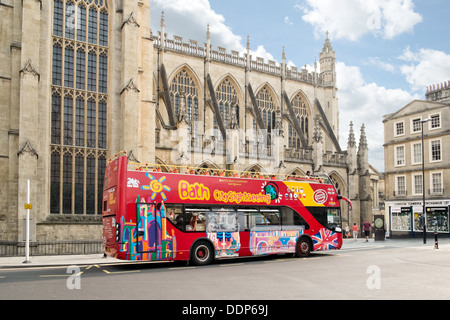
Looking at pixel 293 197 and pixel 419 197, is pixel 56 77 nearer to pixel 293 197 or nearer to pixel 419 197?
pixel 293 197

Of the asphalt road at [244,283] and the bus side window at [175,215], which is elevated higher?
the bus side window at [175,215]

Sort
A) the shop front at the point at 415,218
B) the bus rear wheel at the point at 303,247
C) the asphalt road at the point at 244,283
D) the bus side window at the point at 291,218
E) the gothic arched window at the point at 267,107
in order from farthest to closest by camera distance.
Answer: the gothic arched window at the point at 267,107, the shop front at the point at 415,218, the bus rear wheel at the point at 303,247, the bus side window at the point at 291,218, the asphalt road at the point at 244,283

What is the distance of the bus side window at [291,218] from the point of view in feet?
55.3

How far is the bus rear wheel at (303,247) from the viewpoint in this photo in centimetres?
1730

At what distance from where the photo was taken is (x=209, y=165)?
3048cm

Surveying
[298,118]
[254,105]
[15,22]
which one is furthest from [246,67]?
[15,22]

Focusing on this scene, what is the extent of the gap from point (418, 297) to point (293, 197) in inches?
354

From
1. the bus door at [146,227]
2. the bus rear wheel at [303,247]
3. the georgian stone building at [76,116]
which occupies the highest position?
the georgian stone building at [76,116]

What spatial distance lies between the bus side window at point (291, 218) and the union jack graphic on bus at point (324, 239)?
30.2 inches

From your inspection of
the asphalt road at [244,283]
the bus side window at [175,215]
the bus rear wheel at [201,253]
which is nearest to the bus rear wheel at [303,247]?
the asphalt road at [244,283]

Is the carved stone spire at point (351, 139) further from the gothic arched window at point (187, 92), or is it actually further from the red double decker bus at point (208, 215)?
the red double decker bus at point (208, 215)

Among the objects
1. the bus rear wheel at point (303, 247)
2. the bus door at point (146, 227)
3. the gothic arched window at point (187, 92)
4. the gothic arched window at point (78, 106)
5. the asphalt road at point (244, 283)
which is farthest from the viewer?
the gothic arched window at point (187, 92)

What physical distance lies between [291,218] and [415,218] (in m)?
19.4

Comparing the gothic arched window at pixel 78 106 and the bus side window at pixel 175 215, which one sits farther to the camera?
the gothic arched window at pixel 78 106
